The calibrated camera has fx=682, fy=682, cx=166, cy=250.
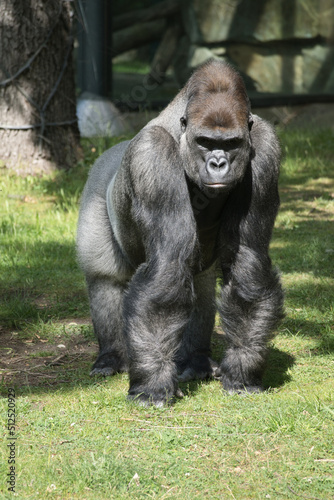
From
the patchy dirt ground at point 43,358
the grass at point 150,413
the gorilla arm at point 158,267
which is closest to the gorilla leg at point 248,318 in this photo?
the grass at point 150,413

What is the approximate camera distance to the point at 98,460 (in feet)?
8.79

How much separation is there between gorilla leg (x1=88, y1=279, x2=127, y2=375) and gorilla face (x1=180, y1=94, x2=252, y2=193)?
971 millimetres

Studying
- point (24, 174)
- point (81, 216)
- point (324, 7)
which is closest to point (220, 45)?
point (324, 7)

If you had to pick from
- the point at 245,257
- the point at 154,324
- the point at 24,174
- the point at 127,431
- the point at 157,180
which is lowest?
the point at 24,174

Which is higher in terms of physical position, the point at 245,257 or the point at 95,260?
the point at 245,257

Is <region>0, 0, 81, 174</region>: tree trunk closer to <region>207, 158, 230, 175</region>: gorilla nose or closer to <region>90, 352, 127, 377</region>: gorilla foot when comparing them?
<region>90, 352, 127, 377</region>: gorilla foot

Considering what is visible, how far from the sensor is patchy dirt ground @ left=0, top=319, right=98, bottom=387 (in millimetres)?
3646

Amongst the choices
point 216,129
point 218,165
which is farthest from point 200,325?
point 216,129

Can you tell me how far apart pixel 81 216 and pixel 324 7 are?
679 cm

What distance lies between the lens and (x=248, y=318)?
3.36 metres

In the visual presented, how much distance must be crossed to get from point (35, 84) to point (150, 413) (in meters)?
4.68

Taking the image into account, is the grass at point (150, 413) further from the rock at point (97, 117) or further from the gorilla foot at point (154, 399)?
the rock at point (97, 117)

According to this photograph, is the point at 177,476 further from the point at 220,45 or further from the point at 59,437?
the point at 220,45

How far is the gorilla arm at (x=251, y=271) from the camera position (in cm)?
323
